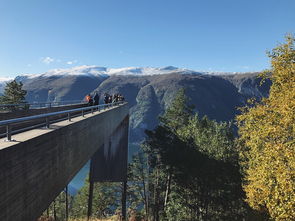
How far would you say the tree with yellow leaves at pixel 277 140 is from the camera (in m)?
8.00

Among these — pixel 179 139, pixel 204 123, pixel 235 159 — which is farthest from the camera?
pixel 204 123

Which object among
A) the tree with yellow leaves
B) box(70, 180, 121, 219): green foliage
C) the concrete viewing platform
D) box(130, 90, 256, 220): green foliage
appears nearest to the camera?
the concrete viewing platform

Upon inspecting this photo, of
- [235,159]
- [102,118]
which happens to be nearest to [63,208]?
[235,159]

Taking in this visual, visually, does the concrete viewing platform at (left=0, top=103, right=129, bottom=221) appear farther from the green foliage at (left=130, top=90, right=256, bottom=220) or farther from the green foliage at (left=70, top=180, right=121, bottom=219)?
the green foliage at (left=70, top=180, right=121, bottom=219)

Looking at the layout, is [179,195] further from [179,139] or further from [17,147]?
[17,147]

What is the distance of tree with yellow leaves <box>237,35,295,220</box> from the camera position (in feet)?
26.2

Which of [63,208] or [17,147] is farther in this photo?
[63,208]

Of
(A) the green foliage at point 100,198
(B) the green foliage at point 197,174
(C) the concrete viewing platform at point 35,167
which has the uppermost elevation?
(C) the concrete viewing platform at point 35,167

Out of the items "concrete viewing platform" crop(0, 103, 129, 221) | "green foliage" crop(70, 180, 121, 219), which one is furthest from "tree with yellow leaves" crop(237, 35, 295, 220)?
"green foliage" crop(70, 180, 121, 219)

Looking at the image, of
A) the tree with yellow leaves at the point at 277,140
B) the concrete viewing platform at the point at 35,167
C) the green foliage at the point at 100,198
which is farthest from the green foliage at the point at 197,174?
the concrete viewing platform at the point at 35,167

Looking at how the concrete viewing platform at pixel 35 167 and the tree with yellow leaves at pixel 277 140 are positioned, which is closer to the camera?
the concrete viewing platform at pixel 35 167

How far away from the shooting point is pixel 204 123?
41.4m

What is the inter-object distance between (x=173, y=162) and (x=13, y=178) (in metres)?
23.7

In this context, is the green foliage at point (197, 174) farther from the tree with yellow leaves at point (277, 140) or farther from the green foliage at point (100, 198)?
the green foliage at point (100, 198)
